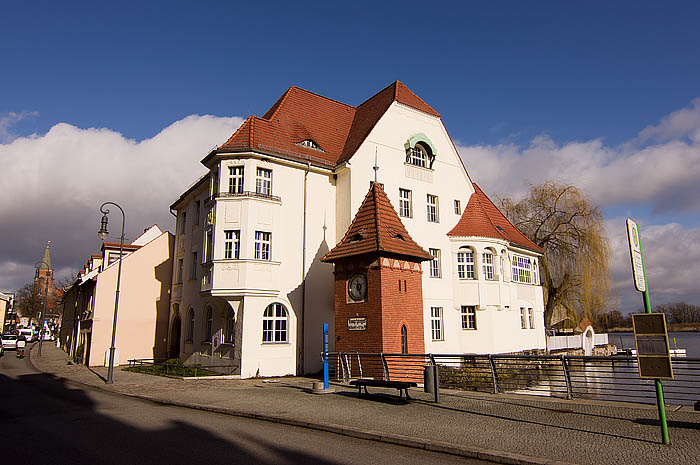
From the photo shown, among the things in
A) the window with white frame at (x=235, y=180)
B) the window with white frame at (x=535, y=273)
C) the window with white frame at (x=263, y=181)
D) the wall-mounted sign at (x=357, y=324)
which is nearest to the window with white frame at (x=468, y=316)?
the window with white frame at (x=535, y=273)

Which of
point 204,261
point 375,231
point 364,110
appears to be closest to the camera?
point 375,231

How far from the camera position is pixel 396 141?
25547 mm

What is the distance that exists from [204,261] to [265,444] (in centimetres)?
1528

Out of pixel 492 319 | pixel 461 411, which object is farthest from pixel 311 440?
pixel 492 319

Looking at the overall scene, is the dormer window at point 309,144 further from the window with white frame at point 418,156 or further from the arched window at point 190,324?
the arched window at point 190,324

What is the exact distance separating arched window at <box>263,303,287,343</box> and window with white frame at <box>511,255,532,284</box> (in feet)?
47.7

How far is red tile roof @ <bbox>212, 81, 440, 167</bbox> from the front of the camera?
22828 mm

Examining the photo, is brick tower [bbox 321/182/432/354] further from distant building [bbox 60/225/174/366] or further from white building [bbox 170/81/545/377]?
distant building [bbox 60/225/174/366]

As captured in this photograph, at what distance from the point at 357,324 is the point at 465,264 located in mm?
10526

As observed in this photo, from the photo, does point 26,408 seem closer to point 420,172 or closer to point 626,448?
point 626,448

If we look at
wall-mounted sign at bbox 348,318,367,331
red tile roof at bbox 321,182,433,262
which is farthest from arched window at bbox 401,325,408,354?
red tile roof at bbox 321,182,433,262

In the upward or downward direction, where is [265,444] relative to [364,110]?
downward

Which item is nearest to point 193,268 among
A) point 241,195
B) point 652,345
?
point 241,195

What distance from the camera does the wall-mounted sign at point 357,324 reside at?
17.8 metres
